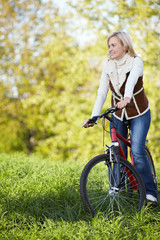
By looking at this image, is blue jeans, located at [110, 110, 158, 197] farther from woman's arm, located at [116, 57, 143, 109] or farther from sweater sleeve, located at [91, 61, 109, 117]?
woman's arm, located at [116, 57, 143, 109]

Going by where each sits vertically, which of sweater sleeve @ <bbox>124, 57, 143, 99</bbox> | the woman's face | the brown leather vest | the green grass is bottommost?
the green grass

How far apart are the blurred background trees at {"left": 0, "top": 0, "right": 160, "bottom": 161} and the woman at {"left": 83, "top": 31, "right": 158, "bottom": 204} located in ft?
23.1

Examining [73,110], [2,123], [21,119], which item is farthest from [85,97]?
[2,123]

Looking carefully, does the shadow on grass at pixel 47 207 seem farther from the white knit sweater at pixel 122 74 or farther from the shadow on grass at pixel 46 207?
the white knit sweater at pixel 122 74

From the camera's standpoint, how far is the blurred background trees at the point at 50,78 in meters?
11.2

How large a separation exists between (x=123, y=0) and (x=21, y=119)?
6.84m

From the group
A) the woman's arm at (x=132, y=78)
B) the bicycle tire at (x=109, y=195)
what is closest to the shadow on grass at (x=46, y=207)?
Answer: the bicycle tire at (x=109, y=195)

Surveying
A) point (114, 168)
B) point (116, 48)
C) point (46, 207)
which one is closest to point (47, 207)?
point (46, 207)

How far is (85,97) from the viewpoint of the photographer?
1178cm

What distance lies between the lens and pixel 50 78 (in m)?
13.9

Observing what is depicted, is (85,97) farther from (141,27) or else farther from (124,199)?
(124,199)

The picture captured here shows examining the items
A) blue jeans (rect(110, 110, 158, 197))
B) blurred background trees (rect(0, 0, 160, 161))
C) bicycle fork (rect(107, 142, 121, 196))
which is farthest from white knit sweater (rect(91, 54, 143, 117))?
blurred background trees (rect(0, 0, 160, 161))

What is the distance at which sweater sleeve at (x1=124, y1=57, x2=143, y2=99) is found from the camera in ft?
9.48

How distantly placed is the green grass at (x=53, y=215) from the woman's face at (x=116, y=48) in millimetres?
1510
